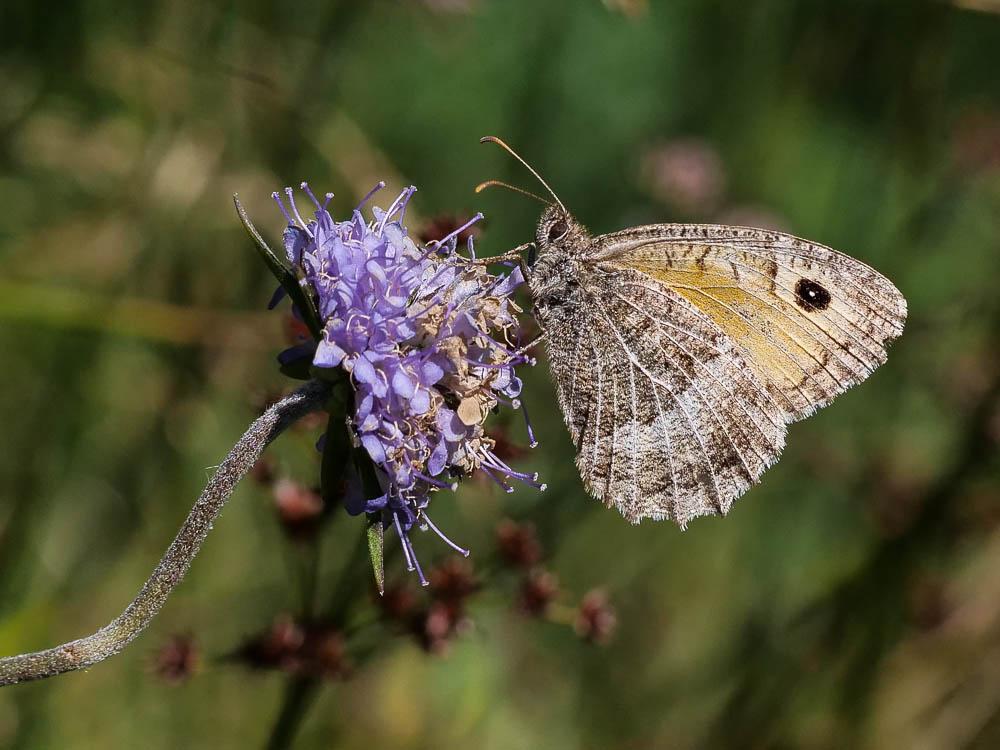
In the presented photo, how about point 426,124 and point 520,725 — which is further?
point 426,124

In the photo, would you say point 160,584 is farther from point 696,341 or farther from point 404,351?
point 696,341

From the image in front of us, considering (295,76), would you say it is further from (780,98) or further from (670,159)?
(780,98)

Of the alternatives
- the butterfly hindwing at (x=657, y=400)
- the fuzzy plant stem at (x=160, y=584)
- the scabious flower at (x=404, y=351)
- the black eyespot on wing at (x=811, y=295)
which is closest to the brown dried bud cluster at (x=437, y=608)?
the scabious flower at (x=404, y=351)

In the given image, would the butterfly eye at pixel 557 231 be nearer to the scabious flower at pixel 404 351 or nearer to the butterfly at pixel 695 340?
the butterfly at pixel 695 340

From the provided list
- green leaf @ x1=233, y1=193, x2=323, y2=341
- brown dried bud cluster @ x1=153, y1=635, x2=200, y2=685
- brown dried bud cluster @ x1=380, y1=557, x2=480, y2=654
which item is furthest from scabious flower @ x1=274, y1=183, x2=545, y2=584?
brown dried bud cluster @ x1=153, y1=635, x2=200, y2=685

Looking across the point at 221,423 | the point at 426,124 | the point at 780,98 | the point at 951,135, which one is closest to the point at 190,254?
the point at 221,423

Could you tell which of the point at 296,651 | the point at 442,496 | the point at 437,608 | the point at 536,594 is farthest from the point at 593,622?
the point at 442,496
